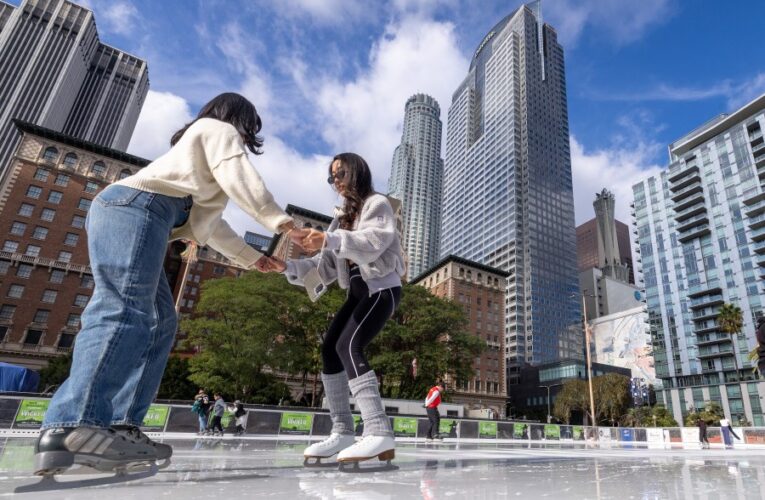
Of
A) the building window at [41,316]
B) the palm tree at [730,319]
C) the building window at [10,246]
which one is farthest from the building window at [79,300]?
the palm tree at [730,319]

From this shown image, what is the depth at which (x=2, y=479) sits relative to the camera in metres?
1.58

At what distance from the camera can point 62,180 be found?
55.7 meters

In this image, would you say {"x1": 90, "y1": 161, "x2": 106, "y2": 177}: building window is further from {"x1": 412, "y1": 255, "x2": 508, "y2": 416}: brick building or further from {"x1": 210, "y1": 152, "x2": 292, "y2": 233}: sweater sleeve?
{"x1": 210, "y1": 152, "x2": 292, "y2": 233}: sweater sleeve

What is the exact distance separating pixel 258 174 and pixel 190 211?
1.69 ft

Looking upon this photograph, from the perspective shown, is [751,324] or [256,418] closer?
[256,418]

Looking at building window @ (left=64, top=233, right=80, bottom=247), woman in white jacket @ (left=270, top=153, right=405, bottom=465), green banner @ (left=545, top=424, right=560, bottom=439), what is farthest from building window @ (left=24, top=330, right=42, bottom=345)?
woman in white jacket @ (left=270, top=153, right=405, bottom=465)

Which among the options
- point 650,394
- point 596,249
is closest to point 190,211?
point 650,394

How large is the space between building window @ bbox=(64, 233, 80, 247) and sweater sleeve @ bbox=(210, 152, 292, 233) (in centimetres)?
6446

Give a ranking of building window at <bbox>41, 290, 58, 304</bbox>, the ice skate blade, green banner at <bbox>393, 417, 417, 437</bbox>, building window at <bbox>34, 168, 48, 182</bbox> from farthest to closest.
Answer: building window at <bbox>34, 168, 48, 182</bbox> < building window at <bbox>41, 290, 58, 304</bbox> < green banner at <bbox>393, 417, 417, 437</bbox> < the ice skate blade

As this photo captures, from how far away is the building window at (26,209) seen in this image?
5216cm

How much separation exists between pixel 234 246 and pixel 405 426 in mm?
13901

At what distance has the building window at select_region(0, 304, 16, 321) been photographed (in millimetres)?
46875

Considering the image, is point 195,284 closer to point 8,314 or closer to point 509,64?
point 8,314

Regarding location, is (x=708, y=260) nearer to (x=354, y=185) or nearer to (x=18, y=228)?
(x=354, y=185)
